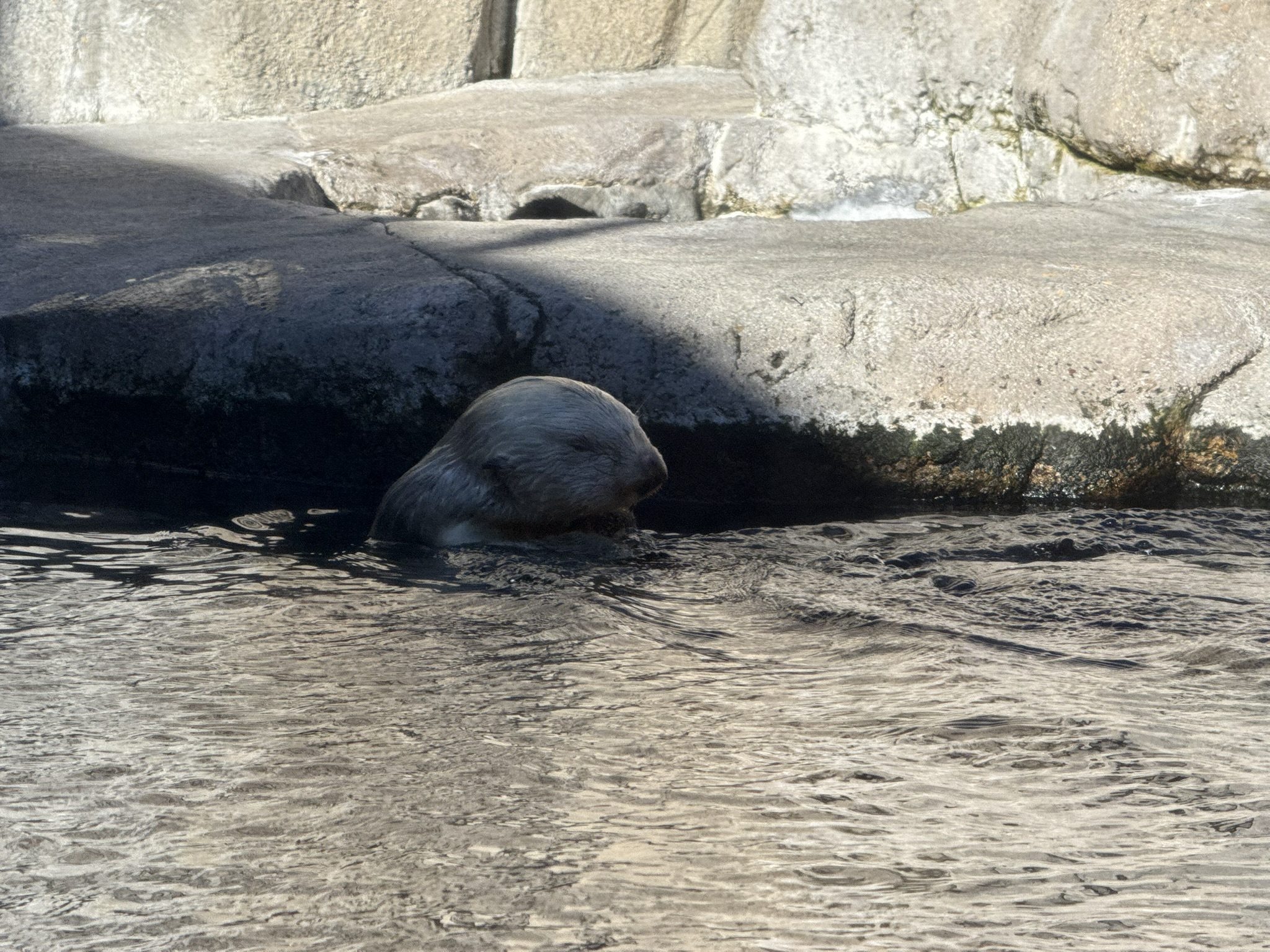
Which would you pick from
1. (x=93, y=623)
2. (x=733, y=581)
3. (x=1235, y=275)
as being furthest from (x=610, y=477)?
(x=1235, y=275)

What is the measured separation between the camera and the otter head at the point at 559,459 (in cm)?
334

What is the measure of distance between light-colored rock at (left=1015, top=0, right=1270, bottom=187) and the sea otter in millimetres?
3639

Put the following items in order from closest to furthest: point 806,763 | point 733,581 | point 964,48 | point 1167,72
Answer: point 806,763 < point 733,581 < point 1167,72 < point 964,48

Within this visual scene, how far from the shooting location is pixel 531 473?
336 centimetres

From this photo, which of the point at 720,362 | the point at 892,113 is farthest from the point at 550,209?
the point at 720,362

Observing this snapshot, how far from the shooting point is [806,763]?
186 centimetres

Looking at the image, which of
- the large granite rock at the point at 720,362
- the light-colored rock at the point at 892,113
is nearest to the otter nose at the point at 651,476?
the large granite rock at the point at 720,362

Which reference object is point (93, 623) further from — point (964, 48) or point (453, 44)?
Result: point (453, 44)

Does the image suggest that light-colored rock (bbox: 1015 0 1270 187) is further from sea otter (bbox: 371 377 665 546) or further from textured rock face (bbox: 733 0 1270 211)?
sea otter (bbox: 371 377 665 546)

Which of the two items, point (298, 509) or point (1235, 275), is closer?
point (298, 509)

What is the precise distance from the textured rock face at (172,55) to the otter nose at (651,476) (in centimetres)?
574

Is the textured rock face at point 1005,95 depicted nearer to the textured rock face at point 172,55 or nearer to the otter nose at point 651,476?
the textured rock face at point 172,55

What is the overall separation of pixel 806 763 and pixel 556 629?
885 mm

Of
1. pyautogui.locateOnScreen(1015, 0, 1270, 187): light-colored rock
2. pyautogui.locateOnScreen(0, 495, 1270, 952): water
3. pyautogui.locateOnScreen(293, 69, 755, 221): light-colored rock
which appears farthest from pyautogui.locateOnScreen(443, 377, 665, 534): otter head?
pyautogui.locateOnScreen(293, 69, 755, 221): light-colored rock
